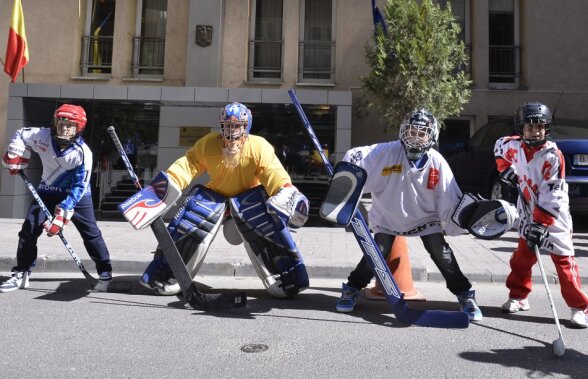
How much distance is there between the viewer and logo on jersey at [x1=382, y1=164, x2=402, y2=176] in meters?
3.95

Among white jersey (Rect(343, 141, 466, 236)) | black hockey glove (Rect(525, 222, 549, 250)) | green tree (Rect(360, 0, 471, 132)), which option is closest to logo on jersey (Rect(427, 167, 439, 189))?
white jersey (Rect(343, 141, 466, 236))

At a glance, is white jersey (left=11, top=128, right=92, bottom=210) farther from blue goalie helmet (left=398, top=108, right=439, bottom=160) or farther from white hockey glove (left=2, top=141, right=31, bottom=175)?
blue goalie helmet (left=398, top=108, right=439, bottom=160)

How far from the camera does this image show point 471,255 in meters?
6.63

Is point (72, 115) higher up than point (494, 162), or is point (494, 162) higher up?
point (494, 162)

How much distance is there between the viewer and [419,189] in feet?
13.0

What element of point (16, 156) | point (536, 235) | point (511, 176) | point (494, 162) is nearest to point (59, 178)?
point (16, 156)

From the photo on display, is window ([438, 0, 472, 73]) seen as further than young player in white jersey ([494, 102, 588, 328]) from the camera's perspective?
Yes

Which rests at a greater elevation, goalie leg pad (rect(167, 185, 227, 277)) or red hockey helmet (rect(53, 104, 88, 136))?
red hockey helmet (rect(53, 104, 88, 136))

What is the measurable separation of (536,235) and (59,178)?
4250mm

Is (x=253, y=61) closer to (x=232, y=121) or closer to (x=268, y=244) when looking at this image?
(x=232, y=121)

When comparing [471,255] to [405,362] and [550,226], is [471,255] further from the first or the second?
[405,362]

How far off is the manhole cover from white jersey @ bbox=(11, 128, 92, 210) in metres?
2.28

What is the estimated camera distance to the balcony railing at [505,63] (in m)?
12.6

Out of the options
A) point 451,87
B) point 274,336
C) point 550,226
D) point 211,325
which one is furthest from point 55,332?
point 451,87
